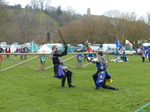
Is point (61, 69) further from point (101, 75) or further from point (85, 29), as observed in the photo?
point (85, 29)

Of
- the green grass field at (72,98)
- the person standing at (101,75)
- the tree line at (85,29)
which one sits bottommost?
the green grass field at (72,98)

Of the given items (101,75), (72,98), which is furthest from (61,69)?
(72,98)

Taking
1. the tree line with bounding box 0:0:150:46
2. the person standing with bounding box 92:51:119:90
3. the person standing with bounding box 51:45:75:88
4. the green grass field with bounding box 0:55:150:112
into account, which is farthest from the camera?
the tree line with bounding box 0:0:150:46

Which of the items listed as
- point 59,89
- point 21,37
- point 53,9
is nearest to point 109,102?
point 59,89

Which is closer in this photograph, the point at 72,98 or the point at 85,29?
the point at 72,98

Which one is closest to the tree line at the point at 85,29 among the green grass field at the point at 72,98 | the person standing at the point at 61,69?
the person standing at the point at 61,69

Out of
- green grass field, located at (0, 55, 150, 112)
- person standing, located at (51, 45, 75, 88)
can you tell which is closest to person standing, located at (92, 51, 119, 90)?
green grass field, located at (0, 55, 150, 112)

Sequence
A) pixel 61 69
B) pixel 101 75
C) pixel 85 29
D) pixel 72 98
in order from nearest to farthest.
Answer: pixel 72 98, pixel 101 75, pixel 61 69, pixel 85 29

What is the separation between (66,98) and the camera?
7.80 m

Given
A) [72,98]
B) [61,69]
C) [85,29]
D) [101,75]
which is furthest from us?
[85,29]

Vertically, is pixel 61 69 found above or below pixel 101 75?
above

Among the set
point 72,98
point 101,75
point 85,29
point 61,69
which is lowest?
point 72,98

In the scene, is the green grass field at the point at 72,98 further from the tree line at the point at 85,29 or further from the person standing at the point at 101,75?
the tree line at the point at 85,29

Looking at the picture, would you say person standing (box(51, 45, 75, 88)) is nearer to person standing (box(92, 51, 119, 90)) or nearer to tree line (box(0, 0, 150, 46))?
person standing (box(92, 51, 119, 90))
